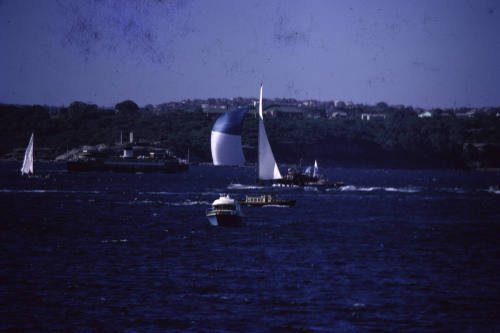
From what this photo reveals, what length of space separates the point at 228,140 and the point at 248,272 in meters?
96.0

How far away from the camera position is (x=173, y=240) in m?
70.5

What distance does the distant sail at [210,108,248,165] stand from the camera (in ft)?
482

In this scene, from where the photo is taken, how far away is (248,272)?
2133 inches

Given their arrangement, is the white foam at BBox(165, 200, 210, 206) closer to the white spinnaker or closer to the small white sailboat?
the white spinnaker

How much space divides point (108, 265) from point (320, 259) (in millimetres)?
14244

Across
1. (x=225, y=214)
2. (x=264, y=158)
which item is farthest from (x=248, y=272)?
(x=264, y=158)

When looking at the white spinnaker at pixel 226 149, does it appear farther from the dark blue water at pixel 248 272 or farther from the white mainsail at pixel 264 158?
the dark blue water at pixel 248 272

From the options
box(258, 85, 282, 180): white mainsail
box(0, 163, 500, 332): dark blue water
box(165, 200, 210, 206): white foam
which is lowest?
box(0, 163, 500, 332): dark blue water

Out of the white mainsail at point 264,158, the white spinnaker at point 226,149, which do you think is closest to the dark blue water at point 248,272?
the white mainsail at point 264,158

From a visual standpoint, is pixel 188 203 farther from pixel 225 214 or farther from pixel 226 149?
pixel 226 149

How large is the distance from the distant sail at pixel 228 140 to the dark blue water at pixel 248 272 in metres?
46.2

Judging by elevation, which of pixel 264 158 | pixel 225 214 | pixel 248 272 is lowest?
pixel 248 272

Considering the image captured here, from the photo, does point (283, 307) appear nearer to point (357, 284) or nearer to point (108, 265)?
point (357, 284)

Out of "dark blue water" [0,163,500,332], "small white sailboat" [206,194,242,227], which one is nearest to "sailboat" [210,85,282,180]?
"dark blue water" [0,163,500,332]
